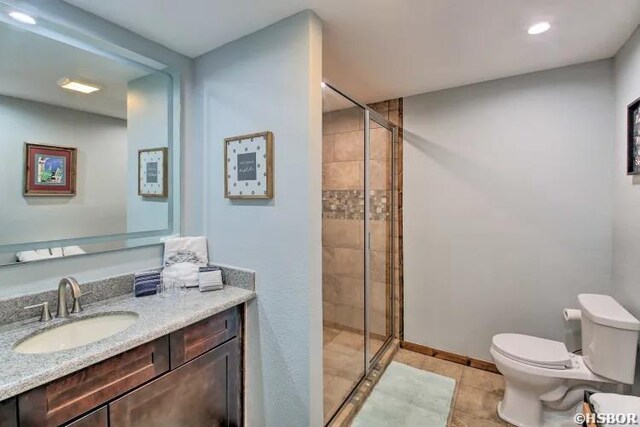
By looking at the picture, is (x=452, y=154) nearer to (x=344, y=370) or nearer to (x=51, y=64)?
(x=344, y=370)

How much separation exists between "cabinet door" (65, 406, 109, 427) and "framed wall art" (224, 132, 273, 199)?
41.3 inches

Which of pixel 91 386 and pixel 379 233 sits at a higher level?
pixel 379 233

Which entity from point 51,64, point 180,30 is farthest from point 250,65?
point 51,64

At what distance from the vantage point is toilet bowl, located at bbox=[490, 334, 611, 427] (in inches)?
66.9

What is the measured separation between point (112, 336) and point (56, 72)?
1260mm

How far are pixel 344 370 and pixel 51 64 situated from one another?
7.90 feet

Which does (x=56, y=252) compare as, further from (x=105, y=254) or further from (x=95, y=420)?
(x=95, y=420)

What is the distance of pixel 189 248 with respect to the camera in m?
1.81

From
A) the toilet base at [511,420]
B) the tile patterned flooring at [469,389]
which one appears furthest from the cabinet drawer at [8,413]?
the toilet base at [511,420]

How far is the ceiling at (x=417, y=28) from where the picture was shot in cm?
141

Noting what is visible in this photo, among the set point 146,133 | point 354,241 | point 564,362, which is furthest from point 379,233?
point 146,133

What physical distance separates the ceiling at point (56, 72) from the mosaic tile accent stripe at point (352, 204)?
1269 mm

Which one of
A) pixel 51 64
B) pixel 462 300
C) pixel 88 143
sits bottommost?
pixel 462 300

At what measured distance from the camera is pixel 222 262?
1802 mm
